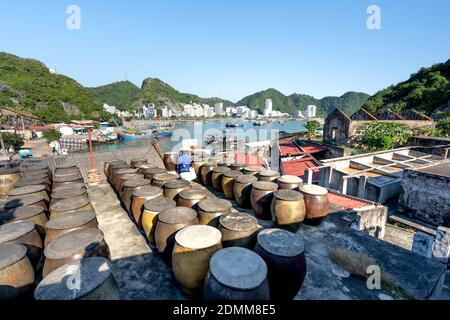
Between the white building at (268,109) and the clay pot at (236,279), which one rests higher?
the white building at (268,109)

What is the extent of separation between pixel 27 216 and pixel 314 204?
665 centimetres

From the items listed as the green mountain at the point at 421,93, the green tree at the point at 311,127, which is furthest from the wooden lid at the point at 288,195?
the green mountain at the point at 421,93

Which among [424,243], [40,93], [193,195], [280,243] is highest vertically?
[40,93]

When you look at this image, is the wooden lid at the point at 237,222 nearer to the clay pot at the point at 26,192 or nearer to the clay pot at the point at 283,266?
the clay pot at the point at 283,266

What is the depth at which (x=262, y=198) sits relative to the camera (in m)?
5.79

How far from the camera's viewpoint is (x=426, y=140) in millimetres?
17203

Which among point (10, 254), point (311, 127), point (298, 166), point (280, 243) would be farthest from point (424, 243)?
point (311, 127)

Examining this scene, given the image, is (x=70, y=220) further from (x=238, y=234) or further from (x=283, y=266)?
(x=283, y=266)

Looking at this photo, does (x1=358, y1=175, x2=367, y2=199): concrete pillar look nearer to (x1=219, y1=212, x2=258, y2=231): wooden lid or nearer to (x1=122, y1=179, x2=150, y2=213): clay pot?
(x1=219, y1=212, x2=258, y2=231): wooden lid

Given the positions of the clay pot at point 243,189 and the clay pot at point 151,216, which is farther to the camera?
the clay pot at point 243,189

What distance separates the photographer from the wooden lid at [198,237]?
336cm

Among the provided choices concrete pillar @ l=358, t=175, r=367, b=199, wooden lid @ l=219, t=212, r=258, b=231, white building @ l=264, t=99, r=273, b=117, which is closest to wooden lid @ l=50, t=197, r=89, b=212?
wooden lid @ l=219, t=212, r=258, b=231

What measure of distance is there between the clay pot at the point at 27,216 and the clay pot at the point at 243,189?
15.9ft
